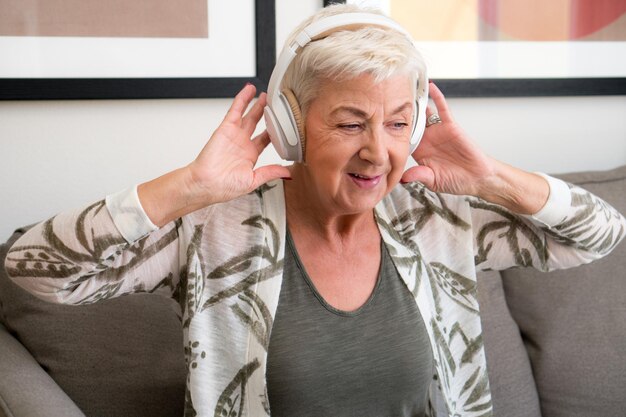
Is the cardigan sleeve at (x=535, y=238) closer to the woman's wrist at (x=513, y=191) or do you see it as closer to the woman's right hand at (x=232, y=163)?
the woman's wrist at (x=513, y=191)

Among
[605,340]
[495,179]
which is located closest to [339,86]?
[495,179]

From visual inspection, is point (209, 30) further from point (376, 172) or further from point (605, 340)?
point (605, 340)

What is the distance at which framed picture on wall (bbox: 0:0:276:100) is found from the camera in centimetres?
178

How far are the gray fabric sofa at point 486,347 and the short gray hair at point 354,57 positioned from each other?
0.53m

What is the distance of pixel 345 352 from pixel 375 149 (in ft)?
1.13

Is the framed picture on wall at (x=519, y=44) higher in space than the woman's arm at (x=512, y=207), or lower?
higher

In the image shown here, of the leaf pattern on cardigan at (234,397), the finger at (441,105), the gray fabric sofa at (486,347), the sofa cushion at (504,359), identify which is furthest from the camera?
the sofa cushion at (504,359)

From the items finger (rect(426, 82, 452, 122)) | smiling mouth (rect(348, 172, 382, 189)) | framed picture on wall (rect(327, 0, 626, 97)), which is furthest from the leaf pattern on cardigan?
framed picture on wall (rect(327, 0, 626, 97))

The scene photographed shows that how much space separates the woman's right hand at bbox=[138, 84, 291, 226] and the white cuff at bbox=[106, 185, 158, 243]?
0.4 inches

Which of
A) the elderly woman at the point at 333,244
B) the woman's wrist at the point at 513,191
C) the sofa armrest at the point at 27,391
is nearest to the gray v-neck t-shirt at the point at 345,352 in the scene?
the elderly woman at the point at 333,244

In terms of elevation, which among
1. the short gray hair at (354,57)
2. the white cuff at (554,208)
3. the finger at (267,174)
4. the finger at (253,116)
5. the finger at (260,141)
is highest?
the short gray hair at (354,57)

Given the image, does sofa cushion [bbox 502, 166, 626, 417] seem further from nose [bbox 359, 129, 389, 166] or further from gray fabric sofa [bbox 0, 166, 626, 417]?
nose [bbox 359, 129, 389, 166]

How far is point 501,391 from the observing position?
177 centimetres

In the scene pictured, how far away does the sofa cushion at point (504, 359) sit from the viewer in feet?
5.80
